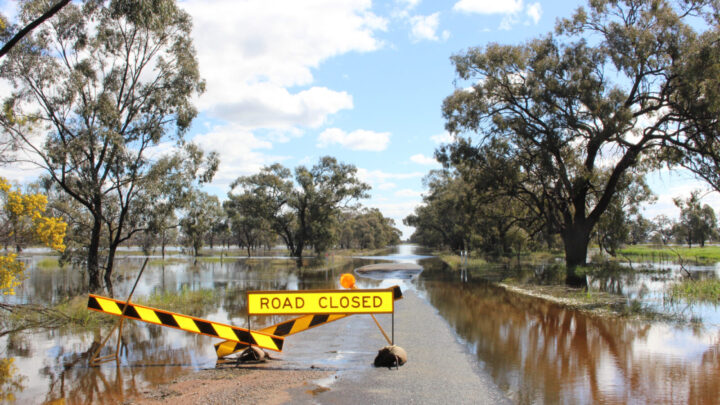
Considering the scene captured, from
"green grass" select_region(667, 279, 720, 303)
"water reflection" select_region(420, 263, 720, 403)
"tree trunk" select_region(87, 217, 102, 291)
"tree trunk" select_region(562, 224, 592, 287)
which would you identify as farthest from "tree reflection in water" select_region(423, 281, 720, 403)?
"tree trunk" select_region(562, 224, 592, 287)

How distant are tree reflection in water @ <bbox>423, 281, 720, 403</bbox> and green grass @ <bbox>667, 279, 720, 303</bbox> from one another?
542cm

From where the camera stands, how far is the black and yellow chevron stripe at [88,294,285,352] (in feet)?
26.2

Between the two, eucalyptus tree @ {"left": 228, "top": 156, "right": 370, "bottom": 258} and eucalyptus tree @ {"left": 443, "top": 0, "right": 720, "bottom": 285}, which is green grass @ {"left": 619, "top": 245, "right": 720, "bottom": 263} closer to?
eucalyptus tree @ {"left": 443, "top": 0, "right": 720, "bottom": 285}

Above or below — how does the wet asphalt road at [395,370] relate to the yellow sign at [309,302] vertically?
below

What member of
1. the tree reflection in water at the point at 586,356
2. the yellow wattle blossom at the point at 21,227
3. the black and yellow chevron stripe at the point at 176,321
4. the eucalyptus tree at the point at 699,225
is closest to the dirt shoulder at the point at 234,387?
the black and yellow chevron stripe at the point at 176,321

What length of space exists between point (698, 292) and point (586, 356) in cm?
1185

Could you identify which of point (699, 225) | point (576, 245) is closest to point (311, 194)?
point (576, 245)

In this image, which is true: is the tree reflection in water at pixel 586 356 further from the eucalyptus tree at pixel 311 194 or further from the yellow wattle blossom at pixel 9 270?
the eucalyptus tree at pixel 311 194

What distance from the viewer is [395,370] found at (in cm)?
748

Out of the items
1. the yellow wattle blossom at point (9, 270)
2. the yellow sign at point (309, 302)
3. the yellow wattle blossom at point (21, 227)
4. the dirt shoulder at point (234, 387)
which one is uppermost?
the yellow wattle blossom at point (21, 227)

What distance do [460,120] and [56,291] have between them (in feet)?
72.6

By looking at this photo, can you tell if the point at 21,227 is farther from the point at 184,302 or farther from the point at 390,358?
the point at 390,358

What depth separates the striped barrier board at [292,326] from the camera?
8484 mm

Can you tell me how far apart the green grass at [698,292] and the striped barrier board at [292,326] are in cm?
1342
